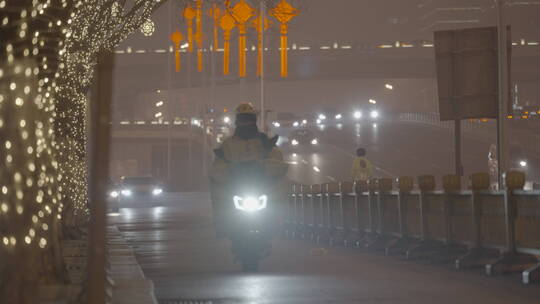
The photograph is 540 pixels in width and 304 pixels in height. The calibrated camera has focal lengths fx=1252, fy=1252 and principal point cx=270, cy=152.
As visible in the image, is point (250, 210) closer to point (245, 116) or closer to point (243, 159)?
point (243, 159)

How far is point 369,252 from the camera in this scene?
2070 cm

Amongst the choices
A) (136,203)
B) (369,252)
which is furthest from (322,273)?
(136,203)

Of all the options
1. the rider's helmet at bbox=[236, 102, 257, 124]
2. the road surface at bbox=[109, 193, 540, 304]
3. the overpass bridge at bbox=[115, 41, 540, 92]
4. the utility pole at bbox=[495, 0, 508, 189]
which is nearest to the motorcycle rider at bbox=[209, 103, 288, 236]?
the rider's helmet at bbox=[236, 102, 257, 124]

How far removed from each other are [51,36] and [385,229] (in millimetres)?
13302

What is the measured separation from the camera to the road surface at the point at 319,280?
39.5ft

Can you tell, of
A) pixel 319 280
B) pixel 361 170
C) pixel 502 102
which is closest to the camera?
pixel 319 280

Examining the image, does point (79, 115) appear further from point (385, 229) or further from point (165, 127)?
point (165, 127)

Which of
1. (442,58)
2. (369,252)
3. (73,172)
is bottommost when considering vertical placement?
(369,252)

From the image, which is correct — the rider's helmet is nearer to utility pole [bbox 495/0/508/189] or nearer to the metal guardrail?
utility pole [bbox 495/0/508/189]

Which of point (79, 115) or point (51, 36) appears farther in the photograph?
point (79, 115)

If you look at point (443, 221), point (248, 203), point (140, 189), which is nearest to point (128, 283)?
point (248, 203)

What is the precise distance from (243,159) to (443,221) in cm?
383

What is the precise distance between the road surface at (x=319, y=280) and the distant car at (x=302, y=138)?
81104mm

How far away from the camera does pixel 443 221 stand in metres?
18.0
